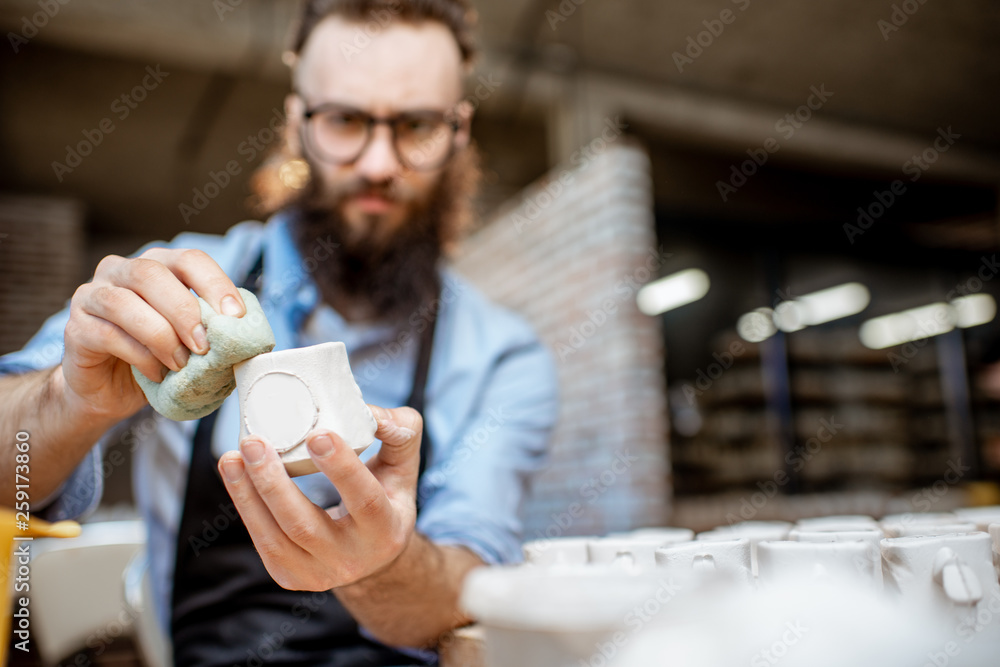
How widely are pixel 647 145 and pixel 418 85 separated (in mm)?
4429

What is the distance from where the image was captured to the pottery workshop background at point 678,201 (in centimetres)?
297

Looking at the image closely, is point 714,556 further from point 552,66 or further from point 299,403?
point 552,66

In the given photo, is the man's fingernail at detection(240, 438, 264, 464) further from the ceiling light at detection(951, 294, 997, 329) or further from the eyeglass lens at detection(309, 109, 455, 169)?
the ceiling light at detection(951, 294, 997, 329)

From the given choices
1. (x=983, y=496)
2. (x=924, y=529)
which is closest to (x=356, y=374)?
(x=924, y=529)

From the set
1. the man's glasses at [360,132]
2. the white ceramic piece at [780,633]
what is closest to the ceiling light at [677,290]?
the man's glasses at [360,132]

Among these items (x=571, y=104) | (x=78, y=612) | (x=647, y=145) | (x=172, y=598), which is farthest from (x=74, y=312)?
(x=647, y=145)

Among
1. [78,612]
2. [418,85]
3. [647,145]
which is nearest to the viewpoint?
[418,85]

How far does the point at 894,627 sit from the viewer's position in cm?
38

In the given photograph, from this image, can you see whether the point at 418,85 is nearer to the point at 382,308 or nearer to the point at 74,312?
the point at 382,308

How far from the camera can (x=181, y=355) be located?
583mm

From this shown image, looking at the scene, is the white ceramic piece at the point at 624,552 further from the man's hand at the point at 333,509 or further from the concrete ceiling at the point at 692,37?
the concrete ceiling at the point at 692,37

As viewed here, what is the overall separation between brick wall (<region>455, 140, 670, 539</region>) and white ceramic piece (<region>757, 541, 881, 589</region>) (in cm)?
215

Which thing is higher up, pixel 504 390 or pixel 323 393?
pixel 504 390

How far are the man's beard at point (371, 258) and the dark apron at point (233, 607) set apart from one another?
1.41 ft
